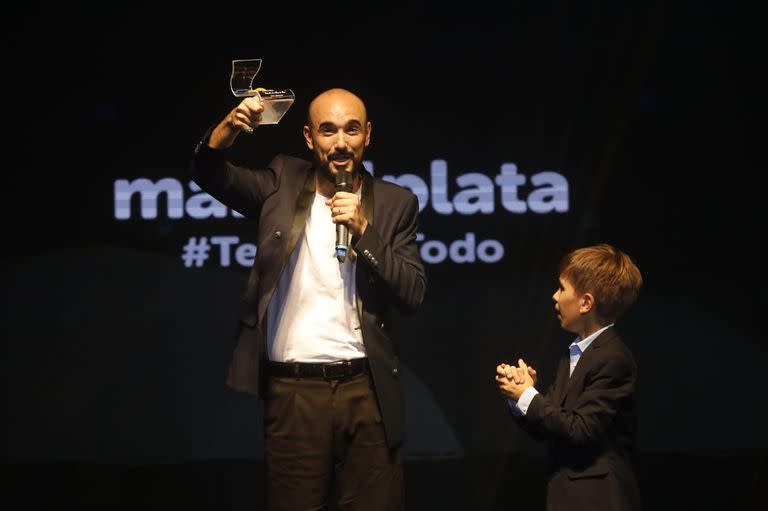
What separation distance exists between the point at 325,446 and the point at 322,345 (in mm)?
240

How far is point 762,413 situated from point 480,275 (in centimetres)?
157

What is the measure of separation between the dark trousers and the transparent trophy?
2.05 ft

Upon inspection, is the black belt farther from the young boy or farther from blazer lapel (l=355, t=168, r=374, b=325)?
the young boy

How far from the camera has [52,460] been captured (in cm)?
491

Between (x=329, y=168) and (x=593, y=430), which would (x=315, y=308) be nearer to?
(x=329, y=168)

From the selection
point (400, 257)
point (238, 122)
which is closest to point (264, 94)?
point (238, 122)

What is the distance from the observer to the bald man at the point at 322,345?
89.3 inches

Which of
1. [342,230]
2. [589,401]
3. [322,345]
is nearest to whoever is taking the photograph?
[342,230]

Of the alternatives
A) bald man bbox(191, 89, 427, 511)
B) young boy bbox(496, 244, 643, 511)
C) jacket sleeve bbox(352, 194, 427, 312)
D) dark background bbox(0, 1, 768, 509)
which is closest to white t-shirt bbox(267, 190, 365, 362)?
bald man bbox(191, 89, 427, 511)

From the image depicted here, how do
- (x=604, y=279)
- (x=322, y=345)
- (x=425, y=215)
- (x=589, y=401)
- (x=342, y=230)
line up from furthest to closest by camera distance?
(x=425, y=215) → (x=604, y=279) → (x=589, y=401) → (x=322, y=345) → (x=342, y=230)

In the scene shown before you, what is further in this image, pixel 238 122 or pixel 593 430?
pixel 593 430

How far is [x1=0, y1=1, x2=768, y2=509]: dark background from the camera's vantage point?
477 cm

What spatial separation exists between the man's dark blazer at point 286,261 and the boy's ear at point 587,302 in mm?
480

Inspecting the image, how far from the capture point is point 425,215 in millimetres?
4801
